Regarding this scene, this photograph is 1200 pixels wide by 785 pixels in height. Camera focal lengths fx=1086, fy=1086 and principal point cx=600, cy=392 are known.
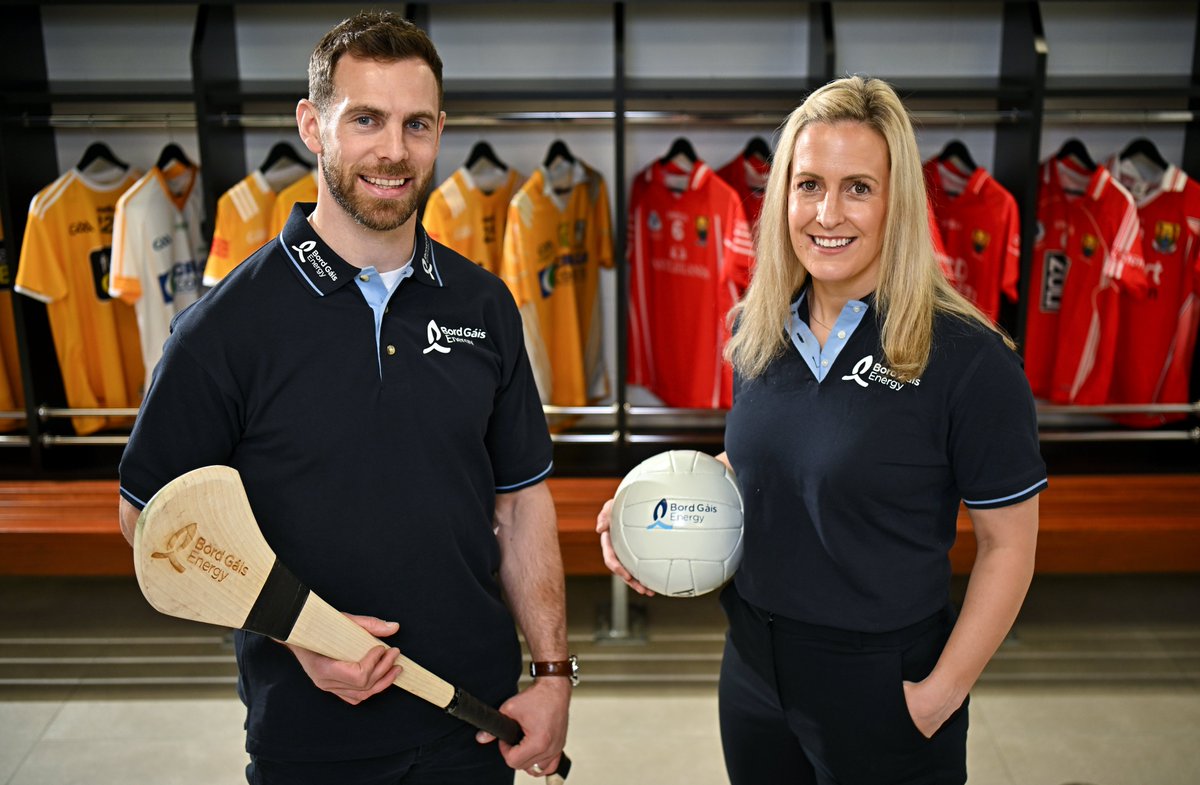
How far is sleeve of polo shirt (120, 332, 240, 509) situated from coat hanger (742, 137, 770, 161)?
2603 mm

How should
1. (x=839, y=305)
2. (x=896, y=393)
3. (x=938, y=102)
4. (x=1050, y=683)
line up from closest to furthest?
(x=896, y=393), (x=839, y=305), (x=1050, y=683), (x=938, y=102)

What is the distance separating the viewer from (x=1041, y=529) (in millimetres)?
3195

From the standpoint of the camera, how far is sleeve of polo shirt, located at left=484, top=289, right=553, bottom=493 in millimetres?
1567

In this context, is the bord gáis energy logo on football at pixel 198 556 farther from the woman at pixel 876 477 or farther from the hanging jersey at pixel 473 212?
the hanging jersey at pixel 473 212

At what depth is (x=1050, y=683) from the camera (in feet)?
10.2

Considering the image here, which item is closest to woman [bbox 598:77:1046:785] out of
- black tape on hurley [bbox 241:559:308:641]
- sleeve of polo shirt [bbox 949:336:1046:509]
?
sleeve of polo shirt [bbox 949:336:1046:509]

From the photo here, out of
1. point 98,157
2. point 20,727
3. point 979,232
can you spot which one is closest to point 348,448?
point 20,727

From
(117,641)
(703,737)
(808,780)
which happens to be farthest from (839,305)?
(117,641)

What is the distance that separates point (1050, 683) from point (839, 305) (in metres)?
2.01

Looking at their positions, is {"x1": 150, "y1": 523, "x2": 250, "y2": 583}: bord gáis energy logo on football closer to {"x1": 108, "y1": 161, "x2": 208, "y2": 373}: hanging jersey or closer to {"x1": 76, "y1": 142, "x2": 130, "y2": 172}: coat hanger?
{"x1": 108, "y1": 161, "x2": 208, "y2": 373}: hanging jersey

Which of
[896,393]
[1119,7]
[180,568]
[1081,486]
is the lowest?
[1081,486]

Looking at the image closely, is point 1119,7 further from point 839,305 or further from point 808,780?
point 808,780

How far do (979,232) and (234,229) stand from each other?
2.32m

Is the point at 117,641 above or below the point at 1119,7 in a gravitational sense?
below
